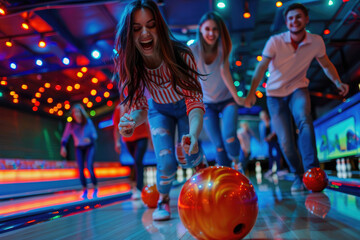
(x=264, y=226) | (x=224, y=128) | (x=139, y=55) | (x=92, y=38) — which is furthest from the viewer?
(x=92, y=38)

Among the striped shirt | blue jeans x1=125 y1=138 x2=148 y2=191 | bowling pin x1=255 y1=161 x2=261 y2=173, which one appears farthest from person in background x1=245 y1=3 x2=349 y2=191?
bowling pin x1=255 y1=161 x2=261 y2=173

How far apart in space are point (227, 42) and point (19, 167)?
15.6 ft

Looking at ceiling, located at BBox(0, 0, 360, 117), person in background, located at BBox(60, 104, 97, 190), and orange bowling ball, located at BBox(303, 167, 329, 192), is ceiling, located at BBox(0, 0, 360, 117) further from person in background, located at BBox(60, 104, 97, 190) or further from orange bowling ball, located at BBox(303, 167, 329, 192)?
orange bowling ball, located at BBox(303, 167, 329, 192)

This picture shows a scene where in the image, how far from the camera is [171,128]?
1983mm

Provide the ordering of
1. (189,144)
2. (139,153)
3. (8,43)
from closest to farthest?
(189,144) → (8,43) → (139,153)

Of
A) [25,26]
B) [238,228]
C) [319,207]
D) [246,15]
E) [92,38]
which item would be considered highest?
[246,15]

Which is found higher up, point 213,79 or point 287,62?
point 287,62

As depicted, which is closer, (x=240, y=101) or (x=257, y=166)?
(x=240, y=101)

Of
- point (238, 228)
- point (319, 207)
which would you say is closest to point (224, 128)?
point (319, 207)

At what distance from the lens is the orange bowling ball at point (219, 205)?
3.53ft

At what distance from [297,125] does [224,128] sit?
2.23 feet

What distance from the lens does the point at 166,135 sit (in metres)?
1.93

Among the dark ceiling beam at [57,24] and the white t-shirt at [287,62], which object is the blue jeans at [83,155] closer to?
the dark ceiling beam at [57,24]

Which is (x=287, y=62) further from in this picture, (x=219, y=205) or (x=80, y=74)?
(x=80, y=74)
